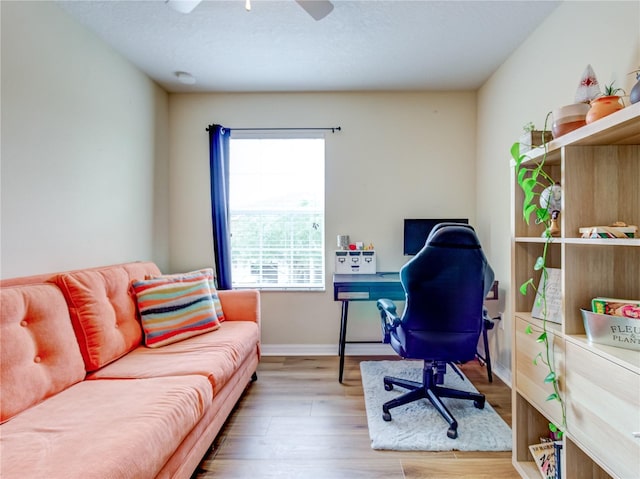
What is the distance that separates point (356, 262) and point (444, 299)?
1.19 m

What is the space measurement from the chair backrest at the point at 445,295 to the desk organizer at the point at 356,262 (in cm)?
105

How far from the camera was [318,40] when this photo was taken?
2.16 m

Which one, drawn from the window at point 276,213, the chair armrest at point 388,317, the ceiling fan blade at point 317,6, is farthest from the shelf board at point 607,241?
the window at point 276,213

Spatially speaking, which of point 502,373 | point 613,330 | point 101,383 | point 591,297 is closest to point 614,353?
point 613,330

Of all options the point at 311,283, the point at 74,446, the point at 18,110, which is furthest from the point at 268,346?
the point at 18,110

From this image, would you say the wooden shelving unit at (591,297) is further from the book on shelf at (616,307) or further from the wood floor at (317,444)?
the wood floor at (317,444)

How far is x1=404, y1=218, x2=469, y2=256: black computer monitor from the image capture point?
9.21ft

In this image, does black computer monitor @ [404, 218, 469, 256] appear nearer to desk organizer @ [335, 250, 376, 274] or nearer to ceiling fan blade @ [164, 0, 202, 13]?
desk organizer @ [335, 250, 376, 274]

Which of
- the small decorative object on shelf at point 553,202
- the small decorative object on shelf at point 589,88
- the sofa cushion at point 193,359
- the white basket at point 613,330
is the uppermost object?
the small decorative object on shelf at point 589,88

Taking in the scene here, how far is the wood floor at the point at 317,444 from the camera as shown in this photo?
150cm

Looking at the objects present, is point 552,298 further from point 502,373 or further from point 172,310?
point 172,310

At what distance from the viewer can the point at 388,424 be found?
72.7 inches

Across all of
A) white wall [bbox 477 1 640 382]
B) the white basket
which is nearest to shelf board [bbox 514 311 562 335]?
the white basket

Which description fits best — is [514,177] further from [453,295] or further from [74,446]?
[74,446]
